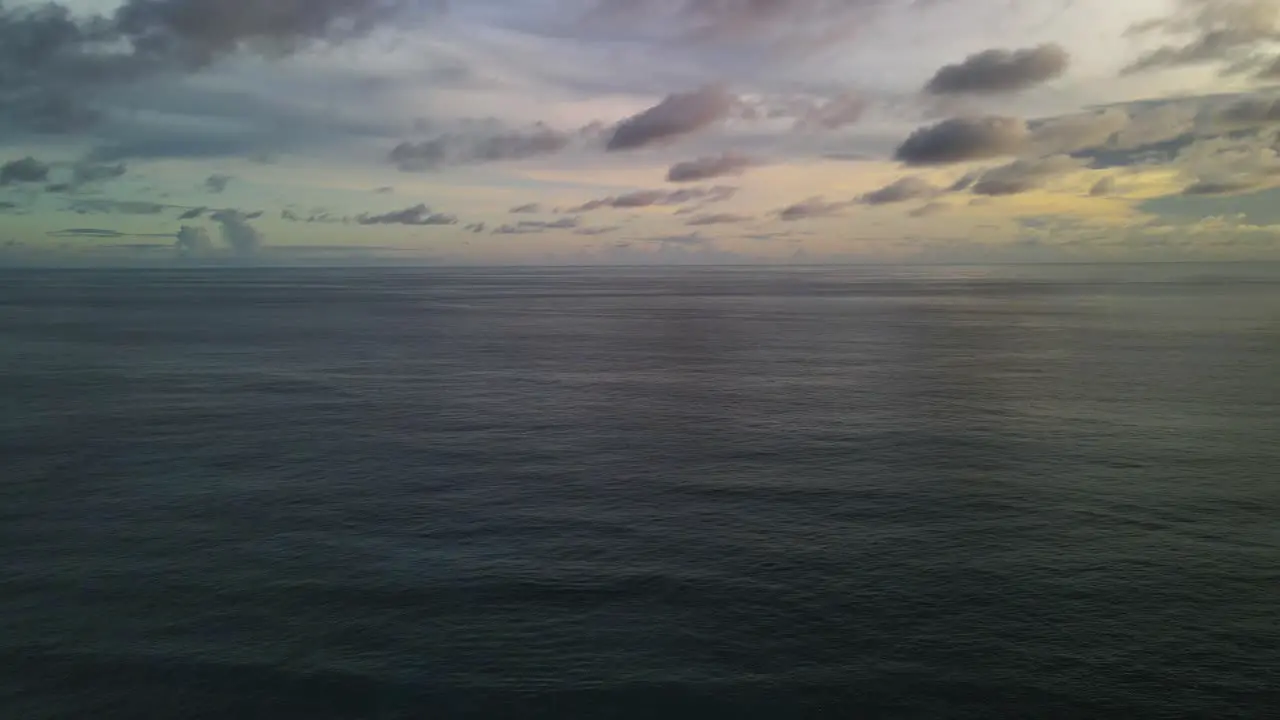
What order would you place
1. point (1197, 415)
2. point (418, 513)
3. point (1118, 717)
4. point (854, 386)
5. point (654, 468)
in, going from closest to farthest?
1. point (1118, 717)
2. point (418, 513)
3. point (654, 468)
4. point (1197, 415)
5. point (854, 386)

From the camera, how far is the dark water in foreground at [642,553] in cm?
4466

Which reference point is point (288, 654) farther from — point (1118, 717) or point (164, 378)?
point (164, 378)

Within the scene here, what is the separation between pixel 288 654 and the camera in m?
47.3

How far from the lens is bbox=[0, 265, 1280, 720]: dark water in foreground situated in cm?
4466

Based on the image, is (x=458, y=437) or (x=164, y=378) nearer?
(x=458, y=437)

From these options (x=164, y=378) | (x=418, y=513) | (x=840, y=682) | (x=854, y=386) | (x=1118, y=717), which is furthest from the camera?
(x=164, y=378)

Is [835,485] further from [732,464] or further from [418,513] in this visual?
[418,513]

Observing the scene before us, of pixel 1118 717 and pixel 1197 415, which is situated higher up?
pixel 1197 415

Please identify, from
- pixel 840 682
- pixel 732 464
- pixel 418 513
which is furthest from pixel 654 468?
pixel 840 682

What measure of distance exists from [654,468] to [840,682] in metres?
39.9

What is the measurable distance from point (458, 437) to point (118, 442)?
117 ft

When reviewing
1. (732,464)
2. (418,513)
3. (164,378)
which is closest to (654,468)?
(732,464)

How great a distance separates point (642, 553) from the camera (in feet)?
200

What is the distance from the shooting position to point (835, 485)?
7525 cm
